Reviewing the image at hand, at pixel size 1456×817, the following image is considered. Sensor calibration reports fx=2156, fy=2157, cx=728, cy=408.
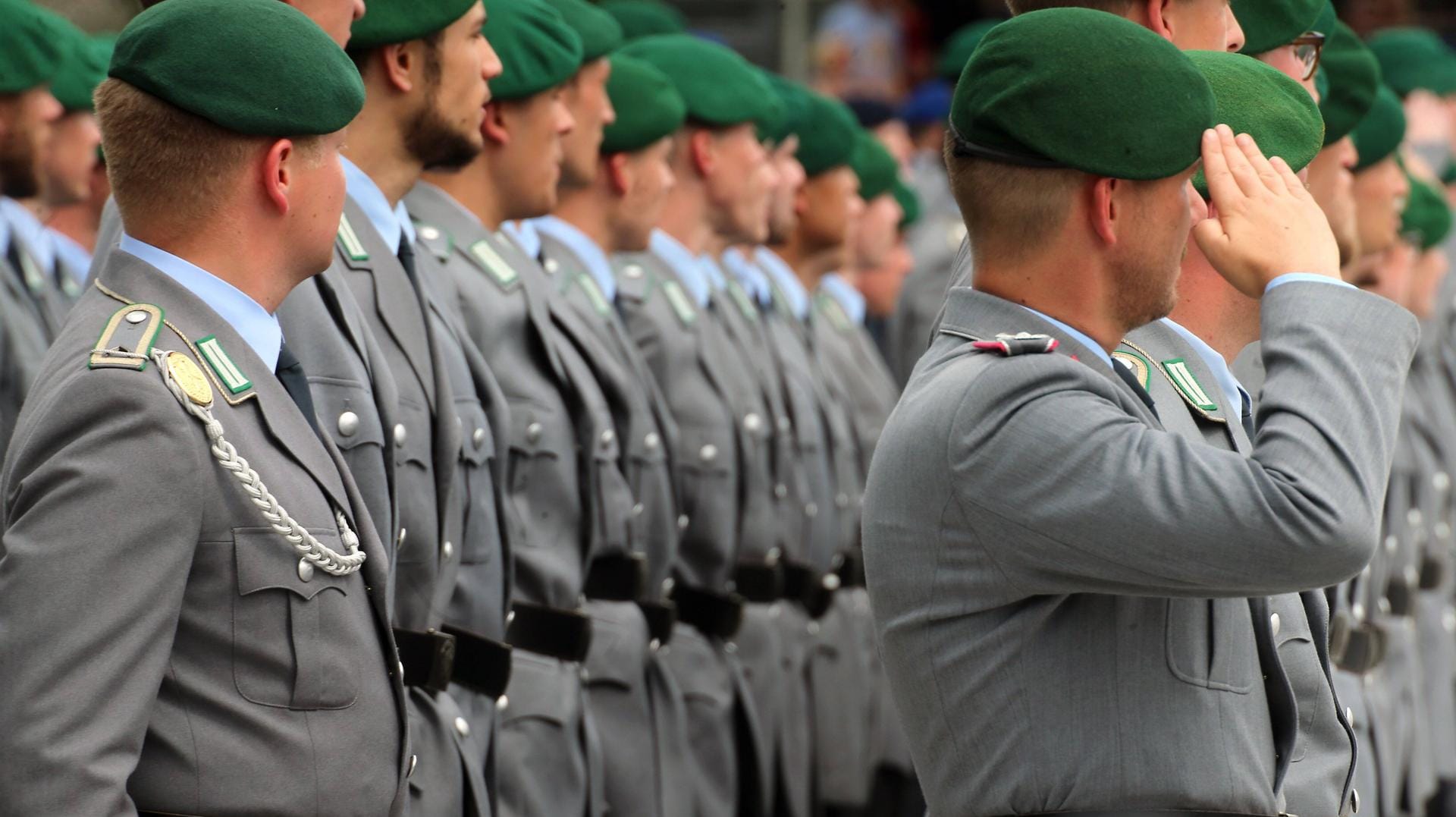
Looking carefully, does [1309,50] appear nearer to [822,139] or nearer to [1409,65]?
[822,139]

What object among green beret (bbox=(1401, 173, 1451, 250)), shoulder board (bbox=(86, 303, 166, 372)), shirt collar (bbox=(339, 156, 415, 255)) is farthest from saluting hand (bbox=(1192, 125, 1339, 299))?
green beret (bbox=(1401, 173, 1451, 250))

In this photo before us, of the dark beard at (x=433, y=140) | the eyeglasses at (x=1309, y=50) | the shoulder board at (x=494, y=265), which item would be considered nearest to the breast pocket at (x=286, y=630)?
the dark beard at (x=433, y=140)

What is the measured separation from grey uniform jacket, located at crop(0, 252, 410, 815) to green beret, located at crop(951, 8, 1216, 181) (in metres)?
0.97

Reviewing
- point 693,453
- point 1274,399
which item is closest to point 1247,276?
point 1274,399

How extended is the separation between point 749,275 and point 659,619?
213 cm

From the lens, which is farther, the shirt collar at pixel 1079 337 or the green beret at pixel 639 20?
the green beret at pixel 639 20

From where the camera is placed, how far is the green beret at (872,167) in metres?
8.45

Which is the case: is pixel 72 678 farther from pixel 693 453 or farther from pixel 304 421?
pixel 693 453

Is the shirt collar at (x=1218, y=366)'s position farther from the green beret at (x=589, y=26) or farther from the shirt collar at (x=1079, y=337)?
the green beret at (x=589, y=26)

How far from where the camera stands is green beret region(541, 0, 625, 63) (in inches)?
207

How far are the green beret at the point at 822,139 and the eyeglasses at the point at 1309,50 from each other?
11.9ft

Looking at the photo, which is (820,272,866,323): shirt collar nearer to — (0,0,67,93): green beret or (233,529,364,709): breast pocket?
(0,0,67,93): green beret

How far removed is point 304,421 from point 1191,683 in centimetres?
118

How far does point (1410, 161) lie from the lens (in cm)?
869
